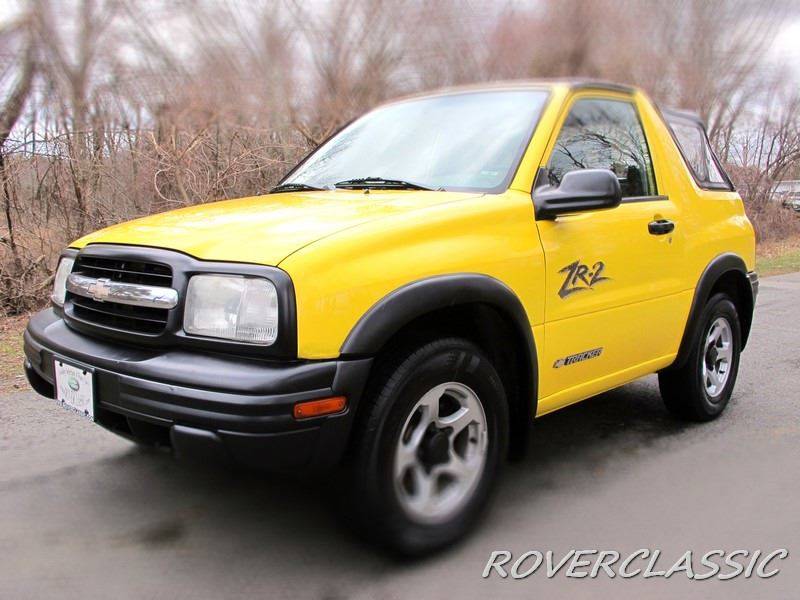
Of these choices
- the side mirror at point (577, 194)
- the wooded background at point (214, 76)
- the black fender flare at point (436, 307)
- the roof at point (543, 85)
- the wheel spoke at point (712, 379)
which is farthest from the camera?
the wooded background at point (214, 76)

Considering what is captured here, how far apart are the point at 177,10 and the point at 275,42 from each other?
1035 mm

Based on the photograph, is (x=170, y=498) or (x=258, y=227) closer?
(x=258, y=227)

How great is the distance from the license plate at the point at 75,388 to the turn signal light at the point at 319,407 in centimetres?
83

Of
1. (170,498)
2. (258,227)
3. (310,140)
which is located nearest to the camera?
(258,227)

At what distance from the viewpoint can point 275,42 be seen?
7594 millimetres

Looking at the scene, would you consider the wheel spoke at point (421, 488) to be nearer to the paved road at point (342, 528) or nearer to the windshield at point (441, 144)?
the paved road at point (342, 528)

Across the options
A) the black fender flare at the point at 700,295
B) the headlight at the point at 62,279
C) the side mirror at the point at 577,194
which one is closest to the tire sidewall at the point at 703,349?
the black fender flare at the point at 700,295

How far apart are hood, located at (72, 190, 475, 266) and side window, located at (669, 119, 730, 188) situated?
185cm

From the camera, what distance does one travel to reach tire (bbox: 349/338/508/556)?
8.54 feet

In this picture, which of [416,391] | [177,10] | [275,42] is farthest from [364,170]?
[177,10]

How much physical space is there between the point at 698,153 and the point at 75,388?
3.60 metres

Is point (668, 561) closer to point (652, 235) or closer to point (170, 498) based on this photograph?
point (652, 235)

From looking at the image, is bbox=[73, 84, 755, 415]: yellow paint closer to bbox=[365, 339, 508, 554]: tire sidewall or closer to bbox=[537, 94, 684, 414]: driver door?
bbox=[537, 94, 684, 414]: driver door

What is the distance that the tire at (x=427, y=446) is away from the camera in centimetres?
260
